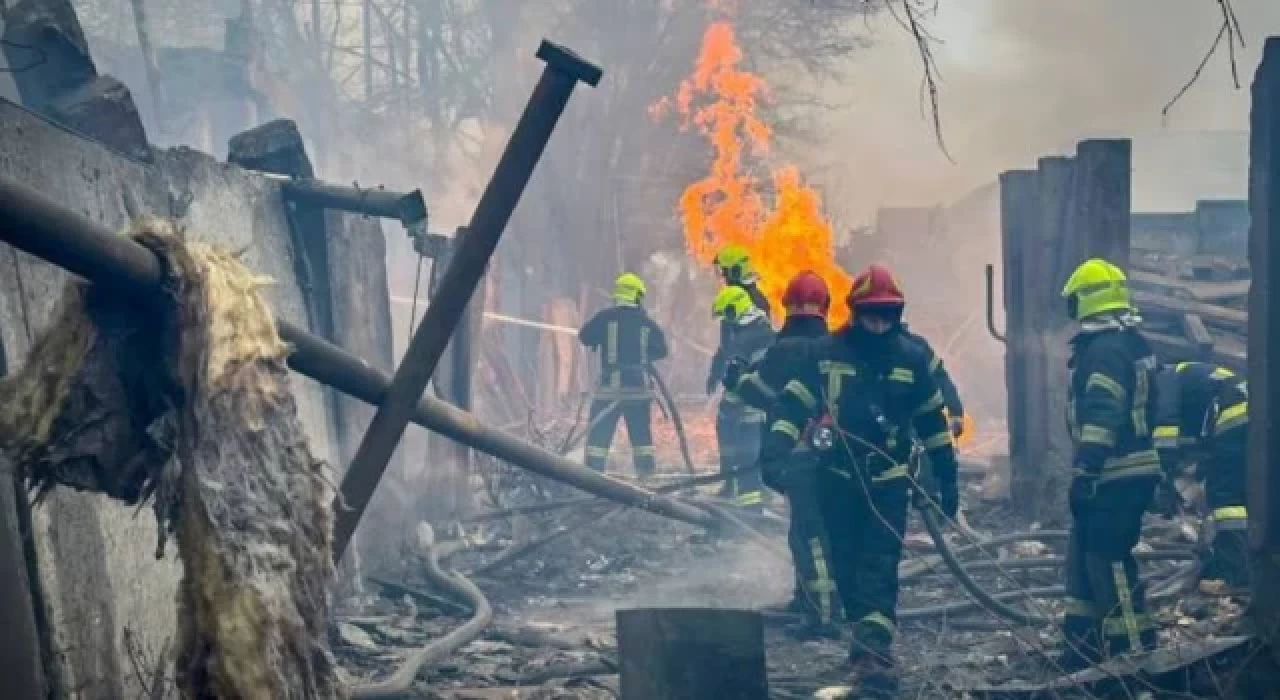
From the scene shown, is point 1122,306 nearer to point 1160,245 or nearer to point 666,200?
point 1160,245

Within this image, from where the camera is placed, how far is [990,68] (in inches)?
1294

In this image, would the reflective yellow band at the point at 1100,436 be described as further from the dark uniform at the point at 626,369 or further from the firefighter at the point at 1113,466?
the dark uniform at the point at 626,369

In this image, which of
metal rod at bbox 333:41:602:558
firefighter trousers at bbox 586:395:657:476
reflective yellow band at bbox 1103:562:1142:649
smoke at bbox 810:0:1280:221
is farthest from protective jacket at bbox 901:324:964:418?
smoke at bbox 810:0:1280:221

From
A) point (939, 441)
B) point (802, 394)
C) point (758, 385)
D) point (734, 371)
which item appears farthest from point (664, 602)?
point (939, 441)

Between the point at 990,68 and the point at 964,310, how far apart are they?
495 inches

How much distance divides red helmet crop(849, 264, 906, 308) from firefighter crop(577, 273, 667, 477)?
258 inches

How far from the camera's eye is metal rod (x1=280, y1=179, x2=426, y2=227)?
708 centimetres

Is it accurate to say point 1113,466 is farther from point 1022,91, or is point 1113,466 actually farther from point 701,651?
point 1022,91

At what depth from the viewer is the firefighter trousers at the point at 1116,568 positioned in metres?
6.77

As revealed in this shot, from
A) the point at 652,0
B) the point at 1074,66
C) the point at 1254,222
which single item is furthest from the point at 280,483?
the point at 1074,66

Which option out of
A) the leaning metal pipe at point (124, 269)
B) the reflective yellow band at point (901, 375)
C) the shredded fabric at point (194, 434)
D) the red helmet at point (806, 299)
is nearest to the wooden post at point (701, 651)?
the leaning metal pipe at point (124, 269)

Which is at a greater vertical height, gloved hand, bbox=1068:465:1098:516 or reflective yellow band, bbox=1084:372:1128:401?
reflective yellow band, bbox=1084:372:1128:401

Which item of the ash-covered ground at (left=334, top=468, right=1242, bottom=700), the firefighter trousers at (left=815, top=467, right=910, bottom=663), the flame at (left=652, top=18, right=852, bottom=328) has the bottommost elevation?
the ash-covered ground at (left=334, top=468, right=1242, bottom=700)

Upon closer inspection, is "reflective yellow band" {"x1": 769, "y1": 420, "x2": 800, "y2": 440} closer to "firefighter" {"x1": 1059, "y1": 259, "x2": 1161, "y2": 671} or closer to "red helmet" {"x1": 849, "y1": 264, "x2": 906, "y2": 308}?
"red helmet" {"x1": 849, "y1": 264, "x2": 906, "y2": 308}
